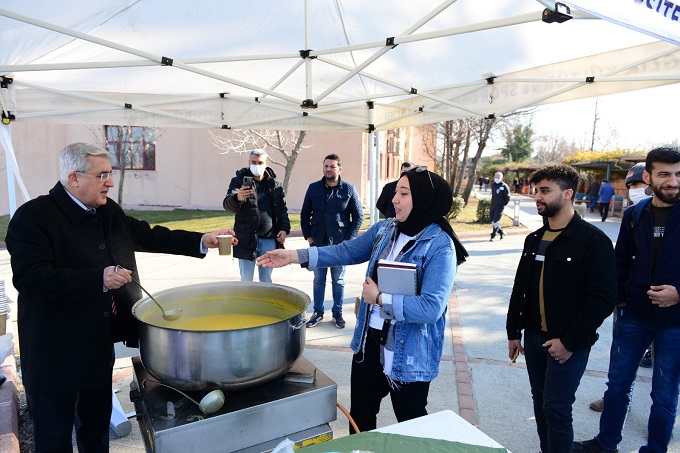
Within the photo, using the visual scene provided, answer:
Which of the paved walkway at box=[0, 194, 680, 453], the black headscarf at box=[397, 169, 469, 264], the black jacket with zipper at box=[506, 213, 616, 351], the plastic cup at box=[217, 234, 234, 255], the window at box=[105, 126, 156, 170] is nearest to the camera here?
the black headscarf at box=[397, 169, 469, 264]

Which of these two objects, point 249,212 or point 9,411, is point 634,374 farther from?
point 9,411

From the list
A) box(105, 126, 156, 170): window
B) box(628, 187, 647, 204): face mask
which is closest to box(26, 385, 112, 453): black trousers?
box(628, 187, 647, 204): face mask

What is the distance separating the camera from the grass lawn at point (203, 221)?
45.3 ft

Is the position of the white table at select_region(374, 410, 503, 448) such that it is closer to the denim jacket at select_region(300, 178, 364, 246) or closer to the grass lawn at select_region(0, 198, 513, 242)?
the denim jacket at select_region(300, 178, 364, 246)

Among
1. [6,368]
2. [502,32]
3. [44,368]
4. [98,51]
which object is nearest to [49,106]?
[98,51]

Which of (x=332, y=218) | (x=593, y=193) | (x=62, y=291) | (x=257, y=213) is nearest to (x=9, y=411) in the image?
(x=62, y=291)

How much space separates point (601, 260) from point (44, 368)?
2811mm

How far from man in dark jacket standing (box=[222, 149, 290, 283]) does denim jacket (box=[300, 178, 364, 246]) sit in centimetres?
34

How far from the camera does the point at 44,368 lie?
6.54 ft

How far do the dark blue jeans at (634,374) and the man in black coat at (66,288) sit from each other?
2.96 metres

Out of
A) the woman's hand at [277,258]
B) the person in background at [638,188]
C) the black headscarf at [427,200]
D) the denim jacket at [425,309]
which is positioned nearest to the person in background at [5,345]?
the woman's hand at [277,258]

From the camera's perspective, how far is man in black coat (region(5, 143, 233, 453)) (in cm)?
185

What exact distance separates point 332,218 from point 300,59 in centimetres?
178

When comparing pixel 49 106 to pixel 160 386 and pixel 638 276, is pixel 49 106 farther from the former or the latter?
pixel 638 276
